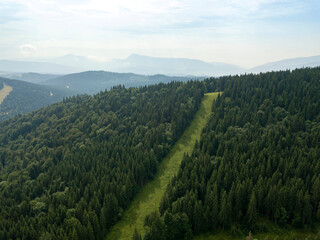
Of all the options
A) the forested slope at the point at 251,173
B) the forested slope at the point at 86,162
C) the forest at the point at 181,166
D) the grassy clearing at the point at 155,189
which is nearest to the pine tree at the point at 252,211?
the forested slope at the point at 251,173

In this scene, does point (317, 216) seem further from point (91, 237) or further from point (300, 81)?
point (300, 81)

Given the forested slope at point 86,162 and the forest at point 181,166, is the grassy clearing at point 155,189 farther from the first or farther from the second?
the forest at point 181,166

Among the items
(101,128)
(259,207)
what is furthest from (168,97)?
(259,207)

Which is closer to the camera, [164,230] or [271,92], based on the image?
[164,230]

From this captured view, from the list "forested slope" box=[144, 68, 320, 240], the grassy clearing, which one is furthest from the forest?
the grassy clearing

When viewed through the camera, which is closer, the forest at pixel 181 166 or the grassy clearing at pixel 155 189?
the forest at pixel 181 166

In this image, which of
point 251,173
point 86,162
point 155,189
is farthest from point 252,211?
Result: point 86,162
